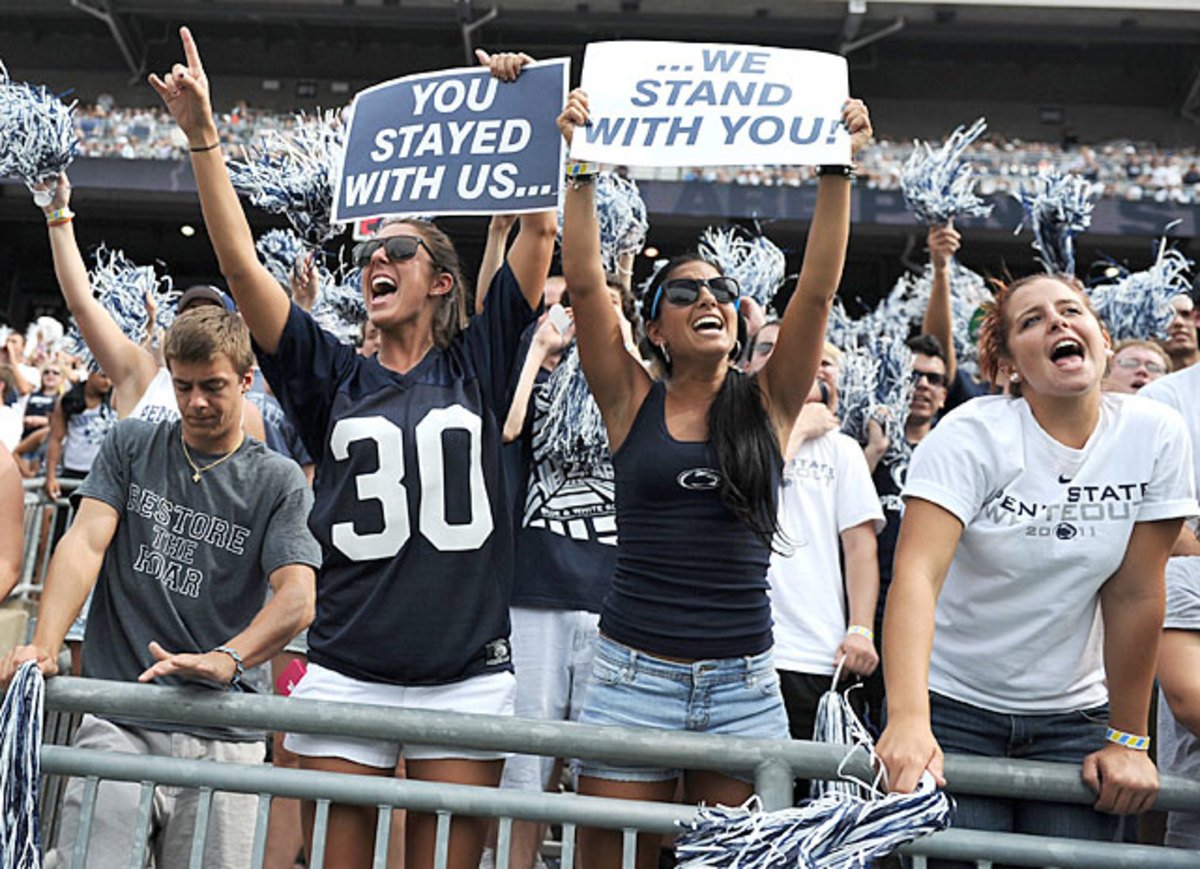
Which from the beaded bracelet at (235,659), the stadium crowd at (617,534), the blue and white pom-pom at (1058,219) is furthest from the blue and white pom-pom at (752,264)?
the beaded bracelet at (235,659)

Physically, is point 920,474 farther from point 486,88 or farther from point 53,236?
point 53,236

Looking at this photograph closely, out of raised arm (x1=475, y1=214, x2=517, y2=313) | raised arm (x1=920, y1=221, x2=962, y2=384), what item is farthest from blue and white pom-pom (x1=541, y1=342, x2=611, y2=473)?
raised arm (x1=920, y1=221, x2=962, y2=384)

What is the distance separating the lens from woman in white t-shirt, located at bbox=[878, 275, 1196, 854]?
2.39 meters

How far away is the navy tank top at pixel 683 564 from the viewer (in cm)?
255

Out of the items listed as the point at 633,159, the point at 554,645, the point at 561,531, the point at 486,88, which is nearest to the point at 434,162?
the point at 486,88

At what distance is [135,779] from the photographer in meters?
2.22

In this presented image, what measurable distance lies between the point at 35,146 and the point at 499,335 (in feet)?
6.15

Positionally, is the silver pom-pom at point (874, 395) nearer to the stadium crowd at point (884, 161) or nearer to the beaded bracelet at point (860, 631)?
the beaded bracelet at point (860, 631)

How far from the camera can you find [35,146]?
146 inches

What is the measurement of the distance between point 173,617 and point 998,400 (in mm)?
1985

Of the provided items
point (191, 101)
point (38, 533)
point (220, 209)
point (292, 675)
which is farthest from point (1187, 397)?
point (38, 533)

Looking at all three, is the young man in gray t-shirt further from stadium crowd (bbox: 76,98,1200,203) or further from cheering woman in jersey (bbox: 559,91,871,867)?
stadium crowd (bbox: 76,98,1200,203)

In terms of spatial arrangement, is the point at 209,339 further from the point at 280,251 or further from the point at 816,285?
the point at 280,251

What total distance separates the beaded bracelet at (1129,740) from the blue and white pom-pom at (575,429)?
170 cm
